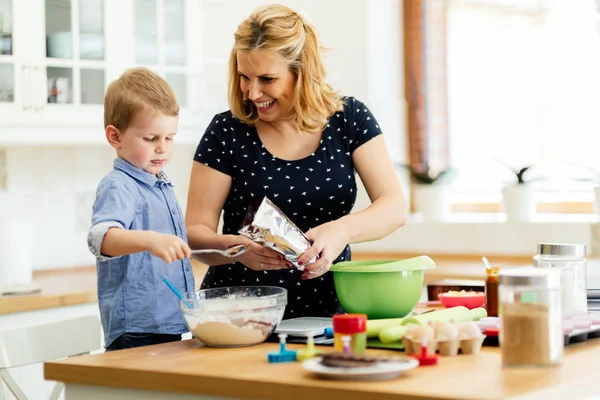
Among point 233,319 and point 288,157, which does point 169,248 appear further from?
point 288,157

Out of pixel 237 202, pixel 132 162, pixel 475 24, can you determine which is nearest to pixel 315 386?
pixel 132 162

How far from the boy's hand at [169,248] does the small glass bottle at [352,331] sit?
29 centimetres

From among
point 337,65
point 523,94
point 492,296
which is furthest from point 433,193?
point 492,296

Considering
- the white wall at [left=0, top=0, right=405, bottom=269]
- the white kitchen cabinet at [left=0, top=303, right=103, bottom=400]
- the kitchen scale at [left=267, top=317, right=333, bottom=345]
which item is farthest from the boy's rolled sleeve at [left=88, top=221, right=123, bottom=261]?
the white wall at [left=0, top=0, right=405, bottom=269]

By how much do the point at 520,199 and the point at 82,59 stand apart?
6.08 ft

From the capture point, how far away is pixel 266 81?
2127 mm

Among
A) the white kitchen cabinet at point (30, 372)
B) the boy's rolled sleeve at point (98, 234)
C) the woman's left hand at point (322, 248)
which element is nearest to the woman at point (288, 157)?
the woman's left hand at point (322, 248)

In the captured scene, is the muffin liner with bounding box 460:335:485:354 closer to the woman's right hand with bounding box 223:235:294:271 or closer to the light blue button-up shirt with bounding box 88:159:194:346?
the woman's right hand with bounding box 223:235:294:271

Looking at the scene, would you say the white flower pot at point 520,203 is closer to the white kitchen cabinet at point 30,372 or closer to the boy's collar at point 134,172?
the white kitchen cabinet at point 30,372

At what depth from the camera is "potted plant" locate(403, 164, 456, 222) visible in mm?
4215

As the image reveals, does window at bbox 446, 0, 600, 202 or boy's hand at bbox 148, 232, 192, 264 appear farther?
window at bbox 446, 0, 600, 202

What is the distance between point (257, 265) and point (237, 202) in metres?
0.30

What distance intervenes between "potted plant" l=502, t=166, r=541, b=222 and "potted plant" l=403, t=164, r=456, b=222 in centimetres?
31

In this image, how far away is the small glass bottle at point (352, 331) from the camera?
5.04 feet
